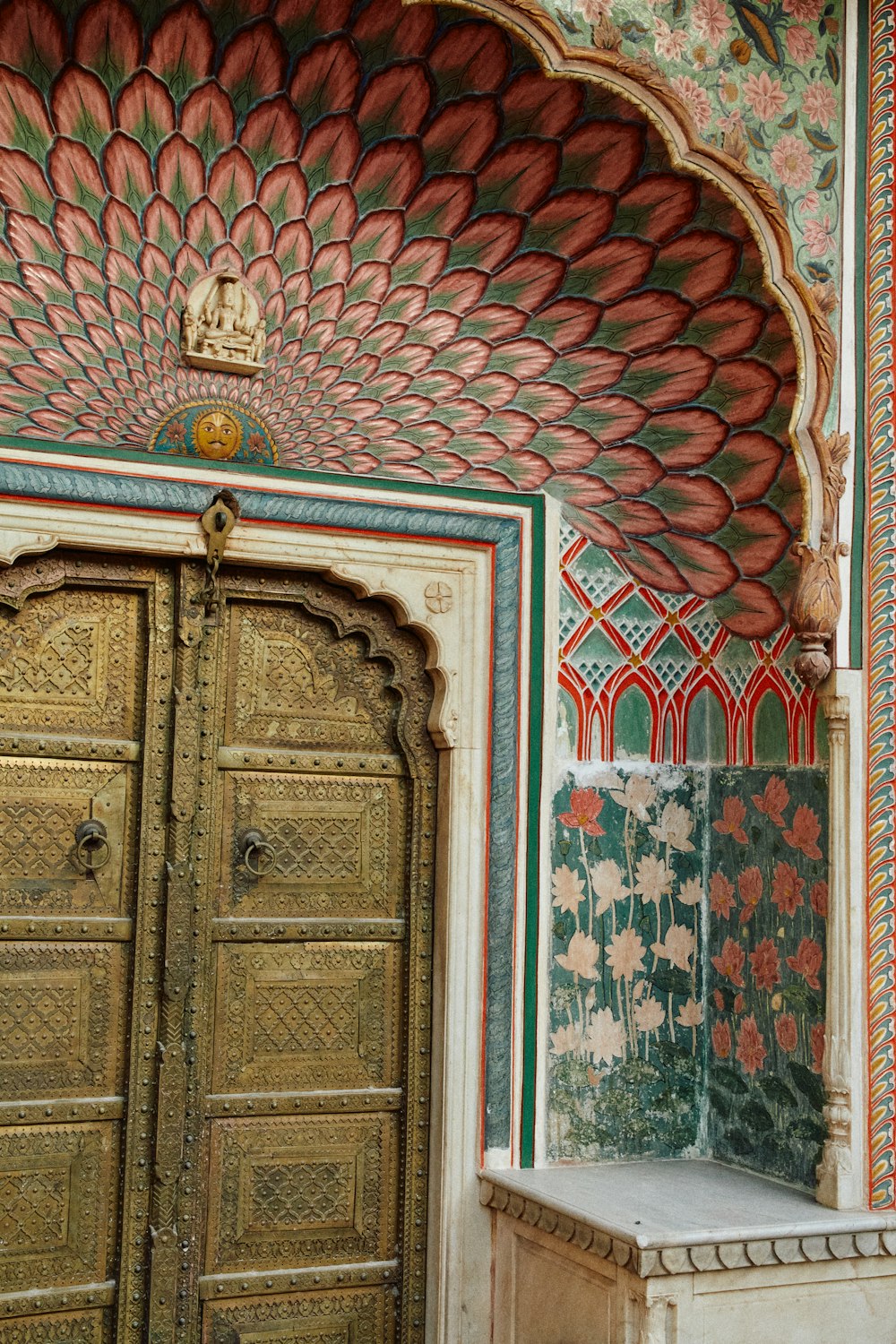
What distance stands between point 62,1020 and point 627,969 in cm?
141

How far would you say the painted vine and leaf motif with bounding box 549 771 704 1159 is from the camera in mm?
3566

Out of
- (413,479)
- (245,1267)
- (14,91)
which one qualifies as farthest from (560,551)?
(245,1267)

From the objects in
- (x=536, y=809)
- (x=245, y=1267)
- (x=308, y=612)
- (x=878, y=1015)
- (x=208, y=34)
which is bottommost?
(x=245, y=1267)

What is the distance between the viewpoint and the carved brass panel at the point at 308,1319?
129 inches

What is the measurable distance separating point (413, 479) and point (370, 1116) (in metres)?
1.58

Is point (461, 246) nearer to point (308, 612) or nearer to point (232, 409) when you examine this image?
point (232, 409)

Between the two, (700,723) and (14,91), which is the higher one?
(14,91)

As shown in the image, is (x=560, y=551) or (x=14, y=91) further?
(x=560, y=551)

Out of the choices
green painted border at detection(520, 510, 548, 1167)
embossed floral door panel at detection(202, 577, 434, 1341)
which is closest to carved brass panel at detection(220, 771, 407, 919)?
embossed floral door panel at detection(202, 577, 434, 1341)

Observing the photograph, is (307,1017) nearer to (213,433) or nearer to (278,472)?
(278,472)

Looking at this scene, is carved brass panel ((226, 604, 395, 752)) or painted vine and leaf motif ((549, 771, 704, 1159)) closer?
carved brass panel ((226, 604, 395, 752))

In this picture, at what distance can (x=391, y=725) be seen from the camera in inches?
140

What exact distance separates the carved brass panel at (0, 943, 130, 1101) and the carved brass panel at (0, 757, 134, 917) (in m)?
0.10

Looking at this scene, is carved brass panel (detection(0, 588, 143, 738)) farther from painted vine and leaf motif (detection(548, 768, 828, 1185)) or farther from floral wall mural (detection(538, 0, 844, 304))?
floral wall mural (detection(538, 0, 844, 304))
